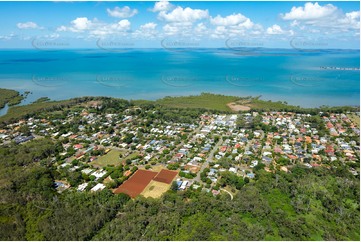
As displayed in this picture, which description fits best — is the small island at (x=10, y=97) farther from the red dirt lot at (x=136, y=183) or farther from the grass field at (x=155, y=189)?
the grass field at (x=155, y=189)

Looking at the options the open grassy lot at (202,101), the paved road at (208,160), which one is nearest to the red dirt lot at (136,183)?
the paved road at (208,160)

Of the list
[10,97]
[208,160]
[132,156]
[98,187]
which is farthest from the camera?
[10,97]

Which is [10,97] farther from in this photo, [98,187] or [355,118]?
[355,118]

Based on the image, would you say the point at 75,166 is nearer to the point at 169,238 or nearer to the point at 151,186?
the point at 151,186

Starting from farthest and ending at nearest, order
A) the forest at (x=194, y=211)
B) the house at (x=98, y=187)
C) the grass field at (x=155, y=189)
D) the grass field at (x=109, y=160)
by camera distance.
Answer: the grass field at (x=109, y=160) < the house at (x=98, y=187) < the grass field at (x=155, y=189) < the forest at (x=194, y=211)

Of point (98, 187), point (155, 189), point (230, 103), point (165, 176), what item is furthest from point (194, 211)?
point (230, 103)

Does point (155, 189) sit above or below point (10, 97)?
above

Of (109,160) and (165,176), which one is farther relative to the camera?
(109,160)

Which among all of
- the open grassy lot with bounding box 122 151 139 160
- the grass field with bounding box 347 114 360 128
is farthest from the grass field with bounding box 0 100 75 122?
the grass field with bounding box 347 114 360 128
